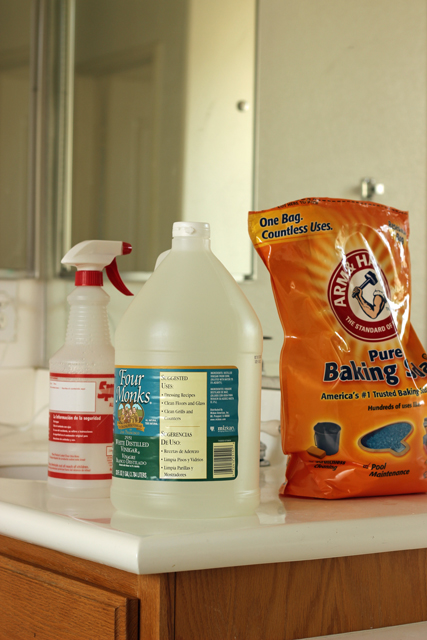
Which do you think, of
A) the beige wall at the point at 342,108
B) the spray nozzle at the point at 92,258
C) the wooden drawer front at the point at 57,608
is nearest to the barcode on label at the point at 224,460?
the wooden drawer front at the point at 57,608

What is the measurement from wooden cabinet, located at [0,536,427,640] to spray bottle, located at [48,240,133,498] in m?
0.10

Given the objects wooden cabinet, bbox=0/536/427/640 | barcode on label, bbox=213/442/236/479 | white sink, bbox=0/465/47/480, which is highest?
barcode on label, bbox=213/442/236/479

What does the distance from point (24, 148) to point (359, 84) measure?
0.98 meters

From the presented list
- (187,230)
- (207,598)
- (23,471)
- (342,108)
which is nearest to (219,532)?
(207,598)

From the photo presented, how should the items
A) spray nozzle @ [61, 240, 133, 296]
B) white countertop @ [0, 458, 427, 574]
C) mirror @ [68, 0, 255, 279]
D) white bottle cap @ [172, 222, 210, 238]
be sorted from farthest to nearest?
mirror @ [68, 0, 255, 279] < spray nozzle @ [61, 240, 133, 296] < white bottle cap @ [172, 222, 210, 238] < white countertop @ [0, 458, 427, 574]

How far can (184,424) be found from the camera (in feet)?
2.04

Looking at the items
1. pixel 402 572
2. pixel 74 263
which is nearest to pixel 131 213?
pixel 74 263

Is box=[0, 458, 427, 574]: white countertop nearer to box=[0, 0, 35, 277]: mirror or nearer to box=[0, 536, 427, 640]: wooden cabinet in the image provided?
box=[0, 536, 427, 640]: wooden cabinet

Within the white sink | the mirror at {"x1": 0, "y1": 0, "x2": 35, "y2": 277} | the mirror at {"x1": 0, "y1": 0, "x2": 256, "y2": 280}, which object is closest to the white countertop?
the white sink

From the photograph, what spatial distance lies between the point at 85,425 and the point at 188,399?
0.19 metres

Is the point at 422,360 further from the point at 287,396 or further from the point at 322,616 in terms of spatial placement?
the point at 322,616

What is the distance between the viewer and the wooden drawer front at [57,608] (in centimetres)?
58

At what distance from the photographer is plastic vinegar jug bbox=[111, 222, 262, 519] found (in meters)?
0.62

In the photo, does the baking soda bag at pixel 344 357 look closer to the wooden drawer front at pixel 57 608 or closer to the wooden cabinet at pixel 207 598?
the wooden cabinet at pixel 207 598
